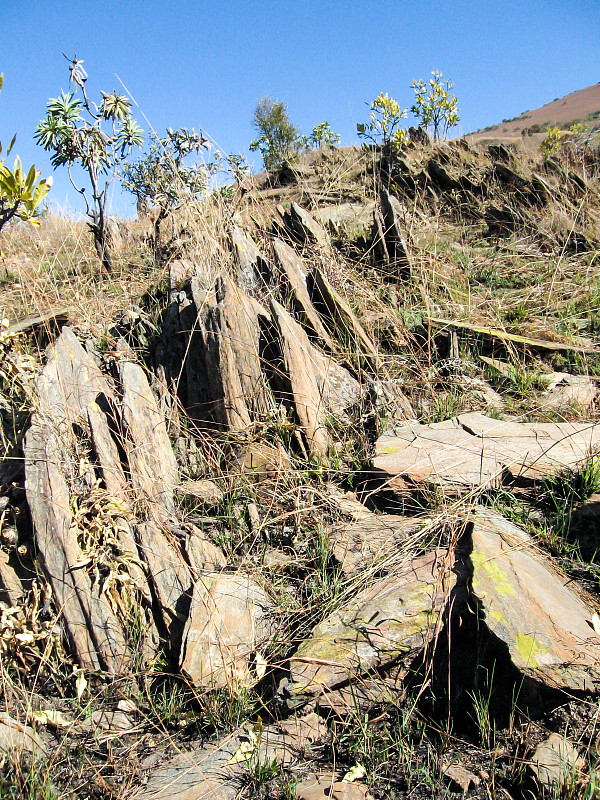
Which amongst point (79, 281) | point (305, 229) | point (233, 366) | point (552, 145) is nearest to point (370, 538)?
point (233, 366)

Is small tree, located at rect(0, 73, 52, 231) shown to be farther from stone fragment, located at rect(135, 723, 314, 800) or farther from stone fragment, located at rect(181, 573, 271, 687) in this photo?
stone fragment, located at rect(135, 723, 314, 800)

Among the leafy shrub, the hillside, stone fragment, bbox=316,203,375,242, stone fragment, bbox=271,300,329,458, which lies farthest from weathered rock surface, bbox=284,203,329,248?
the leafy shrub

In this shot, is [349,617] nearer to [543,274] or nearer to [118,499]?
[118,499]

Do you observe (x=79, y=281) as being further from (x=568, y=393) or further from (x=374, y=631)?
(x=568, y=393)

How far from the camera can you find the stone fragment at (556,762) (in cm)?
173

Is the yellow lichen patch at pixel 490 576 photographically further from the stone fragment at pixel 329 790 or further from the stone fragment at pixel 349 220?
the stone fragment at pixel 349 220

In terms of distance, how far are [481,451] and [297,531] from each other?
1058mm

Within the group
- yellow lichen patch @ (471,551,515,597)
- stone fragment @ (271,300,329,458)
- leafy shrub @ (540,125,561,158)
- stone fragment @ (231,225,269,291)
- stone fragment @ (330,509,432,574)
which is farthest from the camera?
leafy shrub @ (540,125,561,158)

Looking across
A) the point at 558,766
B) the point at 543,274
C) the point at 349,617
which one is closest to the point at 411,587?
the point at 349,617

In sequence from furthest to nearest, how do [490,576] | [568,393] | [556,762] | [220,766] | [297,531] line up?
[568,393] < [297,531] < [490,576] < [220,766] < [556,762]

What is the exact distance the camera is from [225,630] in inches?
93.0

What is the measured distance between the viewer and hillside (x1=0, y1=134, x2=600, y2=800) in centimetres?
196

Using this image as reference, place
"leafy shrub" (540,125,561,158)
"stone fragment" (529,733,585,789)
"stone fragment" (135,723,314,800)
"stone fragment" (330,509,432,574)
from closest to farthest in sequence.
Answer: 1. "stone fragment" (529,733,585,789)
2. "stone fragment" (135,723,314,800)
3. "stone fragment" (330,509,432,574)
4. "leafy shrub" (540,125,561,158)

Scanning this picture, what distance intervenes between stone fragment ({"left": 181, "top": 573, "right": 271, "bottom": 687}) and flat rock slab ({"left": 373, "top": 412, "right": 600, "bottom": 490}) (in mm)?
930
